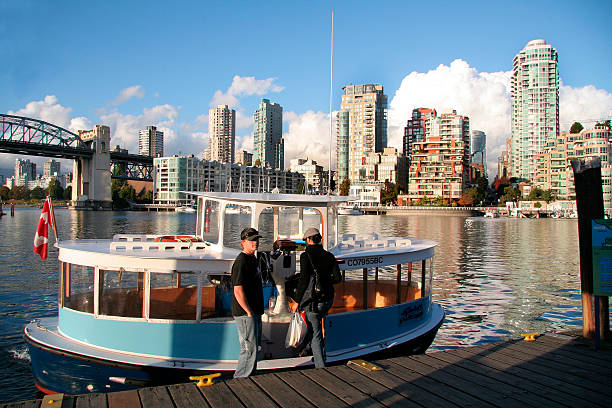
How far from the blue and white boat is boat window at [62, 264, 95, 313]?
0.02 m

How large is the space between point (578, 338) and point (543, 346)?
0.72 meters

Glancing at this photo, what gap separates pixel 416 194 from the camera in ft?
520

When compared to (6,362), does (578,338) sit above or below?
above

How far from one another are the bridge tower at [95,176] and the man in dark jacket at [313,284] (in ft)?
489

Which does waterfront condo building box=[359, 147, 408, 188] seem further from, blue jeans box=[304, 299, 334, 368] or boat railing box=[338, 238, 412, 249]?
blue jeans box=[304, 299, 334, 368]

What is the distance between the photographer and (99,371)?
754 centimetres

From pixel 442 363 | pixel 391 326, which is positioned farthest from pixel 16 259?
pixel 442 363

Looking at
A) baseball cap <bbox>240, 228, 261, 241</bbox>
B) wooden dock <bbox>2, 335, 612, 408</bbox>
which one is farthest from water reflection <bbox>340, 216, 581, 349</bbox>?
baseball cap <bbox>240, 228, 261, 241</bbox>

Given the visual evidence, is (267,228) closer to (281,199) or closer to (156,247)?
(281,199)

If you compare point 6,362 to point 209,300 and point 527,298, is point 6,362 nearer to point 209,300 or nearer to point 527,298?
point 209,300

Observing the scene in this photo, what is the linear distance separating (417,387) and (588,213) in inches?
153

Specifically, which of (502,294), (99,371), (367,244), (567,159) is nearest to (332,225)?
(367,244)

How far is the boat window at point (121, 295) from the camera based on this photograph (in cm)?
884

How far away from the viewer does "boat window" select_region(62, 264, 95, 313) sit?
27.9 ft
